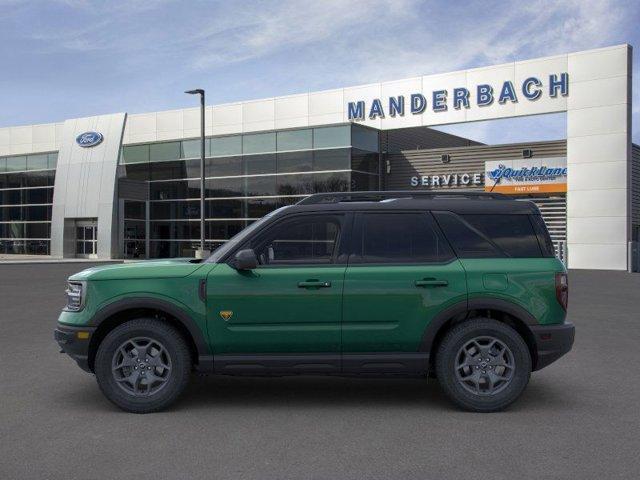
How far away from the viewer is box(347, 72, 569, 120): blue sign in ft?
88.5

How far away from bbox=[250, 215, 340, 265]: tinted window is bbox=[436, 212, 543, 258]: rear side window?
0.98 meters

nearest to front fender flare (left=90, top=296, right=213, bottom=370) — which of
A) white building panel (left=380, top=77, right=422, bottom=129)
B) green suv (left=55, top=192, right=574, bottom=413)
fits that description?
green suv (left=55, top=192, right=574, bottom=413)

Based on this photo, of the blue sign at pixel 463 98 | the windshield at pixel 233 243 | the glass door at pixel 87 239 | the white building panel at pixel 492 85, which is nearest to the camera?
the windshield at pixel 233 243

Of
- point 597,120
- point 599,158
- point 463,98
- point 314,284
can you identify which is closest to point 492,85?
point 463,98

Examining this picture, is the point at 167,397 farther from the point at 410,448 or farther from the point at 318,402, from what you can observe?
the point at 410,448

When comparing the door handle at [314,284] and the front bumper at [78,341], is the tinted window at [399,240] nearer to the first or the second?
the door handle at [314,284]

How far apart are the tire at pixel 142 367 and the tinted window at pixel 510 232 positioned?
2.74 metres

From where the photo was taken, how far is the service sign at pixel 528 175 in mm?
27292

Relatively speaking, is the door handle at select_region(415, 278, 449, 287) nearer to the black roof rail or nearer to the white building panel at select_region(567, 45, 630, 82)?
the black roof rail

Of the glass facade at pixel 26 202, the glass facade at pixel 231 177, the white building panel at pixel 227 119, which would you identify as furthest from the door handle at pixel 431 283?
the glass facade at pixel 26 202

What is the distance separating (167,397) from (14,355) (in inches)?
141

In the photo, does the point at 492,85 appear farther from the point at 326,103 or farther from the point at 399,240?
Answer: the point at 399,240

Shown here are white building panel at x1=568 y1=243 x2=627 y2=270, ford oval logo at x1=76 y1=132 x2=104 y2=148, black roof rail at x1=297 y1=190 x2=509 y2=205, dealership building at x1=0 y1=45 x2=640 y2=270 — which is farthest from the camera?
ford oval logo at x1=76 y1=132 x2=104 y2=148

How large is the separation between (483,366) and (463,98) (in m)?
24.9
